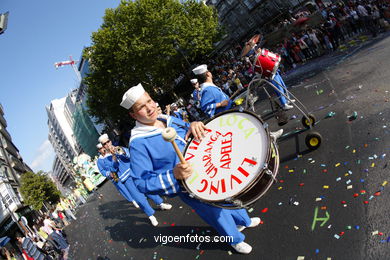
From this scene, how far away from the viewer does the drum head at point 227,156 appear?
8.88ft

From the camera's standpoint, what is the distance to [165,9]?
29.9m

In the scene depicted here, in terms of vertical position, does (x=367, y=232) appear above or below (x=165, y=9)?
below

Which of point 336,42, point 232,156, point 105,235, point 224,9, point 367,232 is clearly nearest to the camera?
point 232,156

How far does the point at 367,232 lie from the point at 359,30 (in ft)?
52.9

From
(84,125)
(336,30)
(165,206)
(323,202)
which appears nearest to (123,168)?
(165,206)

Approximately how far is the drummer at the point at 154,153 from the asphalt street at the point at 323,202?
897 millimetres

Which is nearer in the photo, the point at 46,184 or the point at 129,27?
the point at 129,27

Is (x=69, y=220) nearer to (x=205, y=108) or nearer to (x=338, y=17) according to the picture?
(x=205, y=108)

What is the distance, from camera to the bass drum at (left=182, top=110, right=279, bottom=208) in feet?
8.78

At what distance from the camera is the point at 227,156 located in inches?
116

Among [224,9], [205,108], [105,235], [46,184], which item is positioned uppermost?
[224,9]

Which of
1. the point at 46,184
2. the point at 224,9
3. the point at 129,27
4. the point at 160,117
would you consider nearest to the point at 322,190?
the point at 160,117

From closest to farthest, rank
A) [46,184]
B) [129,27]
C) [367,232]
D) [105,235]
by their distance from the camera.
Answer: [367,232], [105,235], [129,27], [46,184]

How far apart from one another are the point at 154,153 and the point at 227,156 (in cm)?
99
